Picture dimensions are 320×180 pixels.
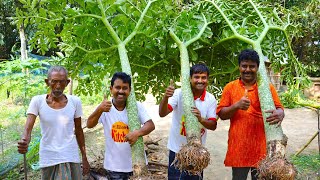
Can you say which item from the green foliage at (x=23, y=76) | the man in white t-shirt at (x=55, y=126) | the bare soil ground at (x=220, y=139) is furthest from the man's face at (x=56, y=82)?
the bare soil ground at (x=220, y=139)

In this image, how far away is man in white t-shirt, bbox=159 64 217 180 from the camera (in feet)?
10.7

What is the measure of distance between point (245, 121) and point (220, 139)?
5799 mm

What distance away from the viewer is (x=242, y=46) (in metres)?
4.31

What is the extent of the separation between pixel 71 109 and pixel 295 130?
8.91 meters

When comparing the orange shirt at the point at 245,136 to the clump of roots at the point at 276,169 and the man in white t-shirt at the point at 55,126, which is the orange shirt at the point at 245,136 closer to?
the clump of roots at the point at 276,169

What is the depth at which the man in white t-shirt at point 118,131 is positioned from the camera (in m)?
3.11

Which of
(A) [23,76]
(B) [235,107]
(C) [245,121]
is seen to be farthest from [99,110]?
(A) [23,76]

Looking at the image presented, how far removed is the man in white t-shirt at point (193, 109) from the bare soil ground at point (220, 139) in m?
2.51

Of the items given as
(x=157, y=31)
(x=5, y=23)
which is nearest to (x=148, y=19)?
(x=157, y=31)

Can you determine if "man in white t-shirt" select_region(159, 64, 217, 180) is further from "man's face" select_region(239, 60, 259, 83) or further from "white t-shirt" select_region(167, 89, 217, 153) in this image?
"man's face" select_region(239, 60, 259, 83)

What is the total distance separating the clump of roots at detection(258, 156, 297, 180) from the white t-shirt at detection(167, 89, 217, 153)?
0.69m

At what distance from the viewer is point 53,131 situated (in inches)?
120

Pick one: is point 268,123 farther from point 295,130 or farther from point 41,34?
point 295,130

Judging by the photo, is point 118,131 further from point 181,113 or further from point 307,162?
point 307,162
